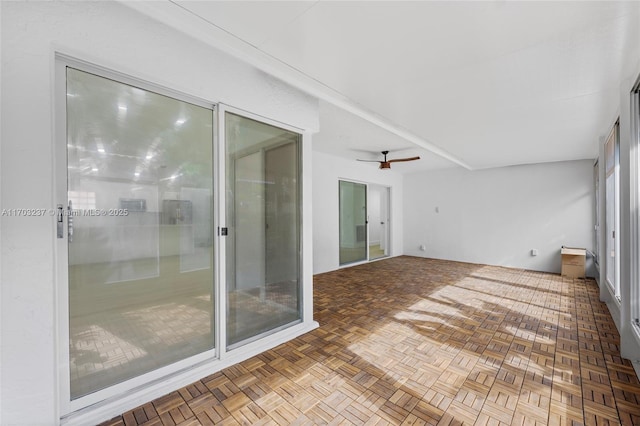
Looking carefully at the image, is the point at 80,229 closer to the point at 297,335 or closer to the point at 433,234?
the point at 297,335

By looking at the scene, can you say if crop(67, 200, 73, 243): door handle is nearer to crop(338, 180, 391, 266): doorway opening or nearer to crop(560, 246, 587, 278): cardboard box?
crop(338, 180, 391, 266): doorway opening

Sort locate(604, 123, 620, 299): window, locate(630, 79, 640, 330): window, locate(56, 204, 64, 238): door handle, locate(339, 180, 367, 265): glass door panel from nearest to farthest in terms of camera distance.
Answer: locate(56, 204, 64, 238): door handle < locate(630, 79, 640, 330): window < locate(604, 123, 620, 299): window < locate(339, 180, 367, 265): glass door panel

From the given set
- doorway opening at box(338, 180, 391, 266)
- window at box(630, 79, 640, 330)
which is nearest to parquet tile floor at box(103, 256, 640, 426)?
window at box(630, 79, 640, 330)

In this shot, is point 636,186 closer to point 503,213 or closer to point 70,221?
point 70,221

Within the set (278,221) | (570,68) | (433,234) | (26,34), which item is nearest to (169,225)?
(278,221)

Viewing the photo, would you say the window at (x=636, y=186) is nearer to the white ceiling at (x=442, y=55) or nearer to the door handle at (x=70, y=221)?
the white ceiling at (x=442, y=55)

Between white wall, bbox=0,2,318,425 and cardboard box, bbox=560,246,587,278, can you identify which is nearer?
white wall, bbox=0,2,318,425

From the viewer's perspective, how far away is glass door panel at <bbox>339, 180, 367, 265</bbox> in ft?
20.9

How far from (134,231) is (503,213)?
7.29m

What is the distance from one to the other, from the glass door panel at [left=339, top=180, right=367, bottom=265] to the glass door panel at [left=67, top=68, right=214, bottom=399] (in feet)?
14.4

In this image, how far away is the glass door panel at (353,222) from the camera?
6375 mm

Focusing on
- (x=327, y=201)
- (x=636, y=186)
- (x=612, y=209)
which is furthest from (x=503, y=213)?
(x=636, y=186)

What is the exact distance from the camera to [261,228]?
8.48ft

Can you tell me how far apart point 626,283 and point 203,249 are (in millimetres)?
3643
